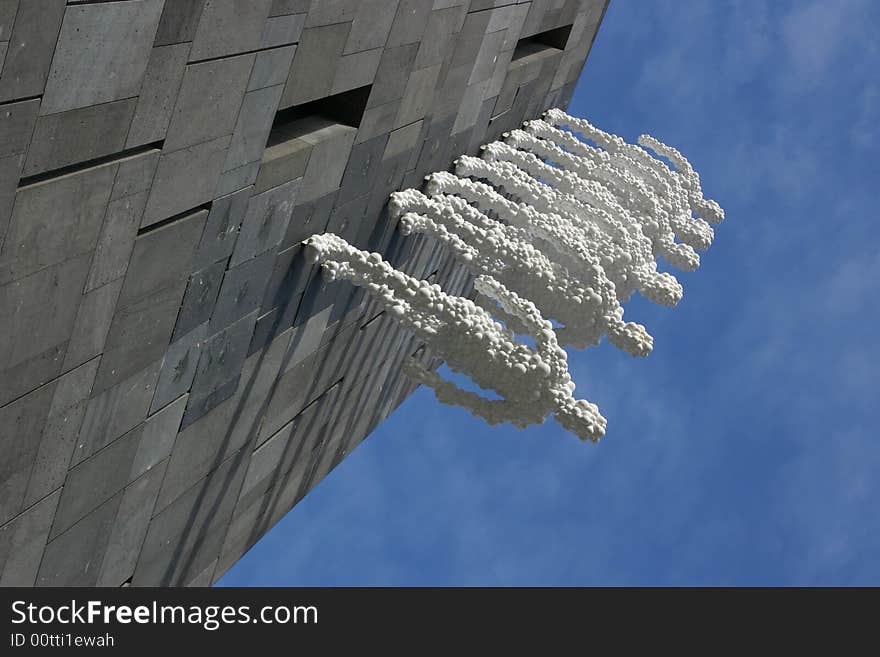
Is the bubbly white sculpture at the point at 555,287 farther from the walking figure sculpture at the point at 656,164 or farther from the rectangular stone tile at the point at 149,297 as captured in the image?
the walking figure sculpture at the point at 656,164

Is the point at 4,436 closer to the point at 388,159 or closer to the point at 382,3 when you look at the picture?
the point at 382,3

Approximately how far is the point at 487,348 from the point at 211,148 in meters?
2.33

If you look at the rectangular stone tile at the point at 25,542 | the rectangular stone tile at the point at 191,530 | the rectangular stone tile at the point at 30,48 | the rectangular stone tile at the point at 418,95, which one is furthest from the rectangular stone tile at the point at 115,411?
the rectangular stone tile at the point at 418,95

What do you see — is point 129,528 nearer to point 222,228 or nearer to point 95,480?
point 95,480

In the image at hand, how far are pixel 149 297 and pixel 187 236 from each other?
0.41 m

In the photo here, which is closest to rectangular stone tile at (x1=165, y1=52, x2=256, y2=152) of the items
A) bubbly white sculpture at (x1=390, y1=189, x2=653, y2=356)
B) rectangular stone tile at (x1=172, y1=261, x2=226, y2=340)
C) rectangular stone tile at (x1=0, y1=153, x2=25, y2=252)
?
rectangular stone tile at (x1=172, y1=261, x2=226, y2=340)

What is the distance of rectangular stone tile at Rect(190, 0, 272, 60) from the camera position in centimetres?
550

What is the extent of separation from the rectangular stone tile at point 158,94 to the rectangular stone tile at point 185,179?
0.77 ft

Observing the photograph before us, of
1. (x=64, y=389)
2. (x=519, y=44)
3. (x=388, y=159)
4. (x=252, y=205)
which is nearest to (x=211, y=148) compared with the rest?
(x=252, y=205)

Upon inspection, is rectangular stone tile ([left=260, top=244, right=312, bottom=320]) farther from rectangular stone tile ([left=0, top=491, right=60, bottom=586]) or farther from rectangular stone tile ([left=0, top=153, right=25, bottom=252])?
rectangular stone tile ([left=0, top=153, right=25, bottom=252])

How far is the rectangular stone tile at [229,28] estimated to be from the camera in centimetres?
550

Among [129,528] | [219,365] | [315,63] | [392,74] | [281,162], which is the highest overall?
[392,74]

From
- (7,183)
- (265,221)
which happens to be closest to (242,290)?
(265,221)

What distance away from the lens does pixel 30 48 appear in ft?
14.5
